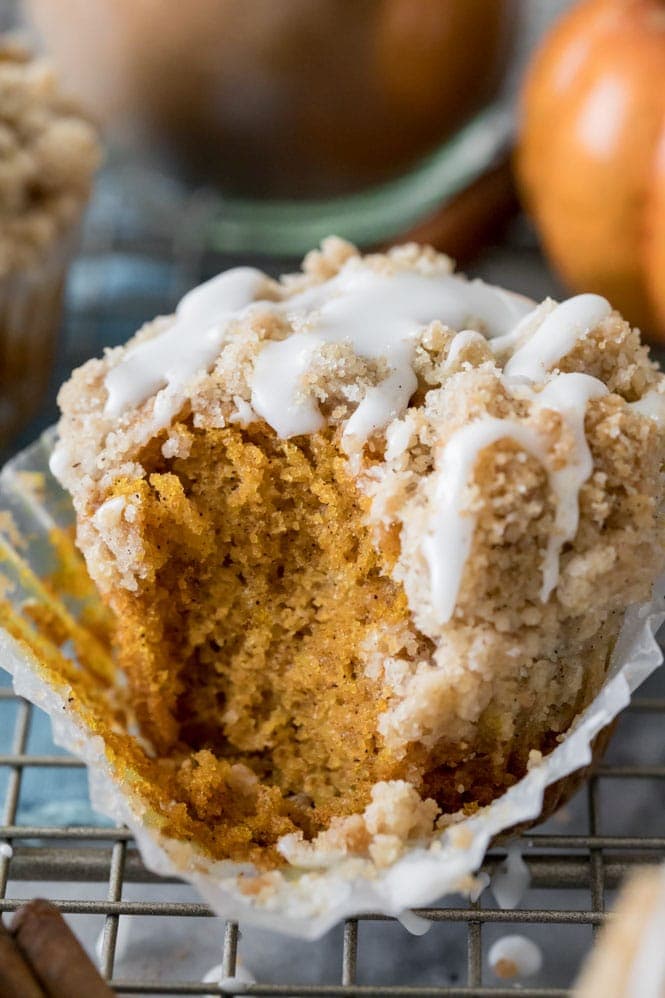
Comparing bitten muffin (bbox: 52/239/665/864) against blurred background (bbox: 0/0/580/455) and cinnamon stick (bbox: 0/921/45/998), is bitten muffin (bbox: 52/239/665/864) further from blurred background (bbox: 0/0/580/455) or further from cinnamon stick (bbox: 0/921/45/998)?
blurred background (bbox: 0/0/580/455)

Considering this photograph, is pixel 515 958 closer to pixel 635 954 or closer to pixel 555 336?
pixel 635 954

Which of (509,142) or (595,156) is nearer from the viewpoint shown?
(595,156)

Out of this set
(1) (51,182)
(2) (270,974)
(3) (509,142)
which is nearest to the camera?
(2) (270,974)

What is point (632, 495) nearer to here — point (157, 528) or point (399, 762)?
point (399, 762)

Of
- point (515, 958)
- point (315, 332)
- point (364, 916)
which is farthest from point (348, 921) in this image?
point (315, 332)

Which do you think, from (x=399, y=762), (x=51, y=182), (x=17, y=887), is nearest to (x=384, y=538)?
(x=399, y=762)

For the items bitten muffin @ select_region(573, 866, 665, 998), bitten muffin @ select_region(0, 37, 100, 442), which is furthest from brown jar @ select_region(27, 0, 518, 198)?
bitten muffin @ select_region(573, 866, 665, 998)

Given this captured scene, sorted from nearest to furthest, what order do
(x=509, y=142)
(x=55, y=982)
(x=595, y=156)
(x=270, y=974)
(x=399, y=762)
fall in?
(x=55, y=982)
(x=399, y=762)
(x=270, y=974)
(x=595, y=156)
(x=509, y=142)
